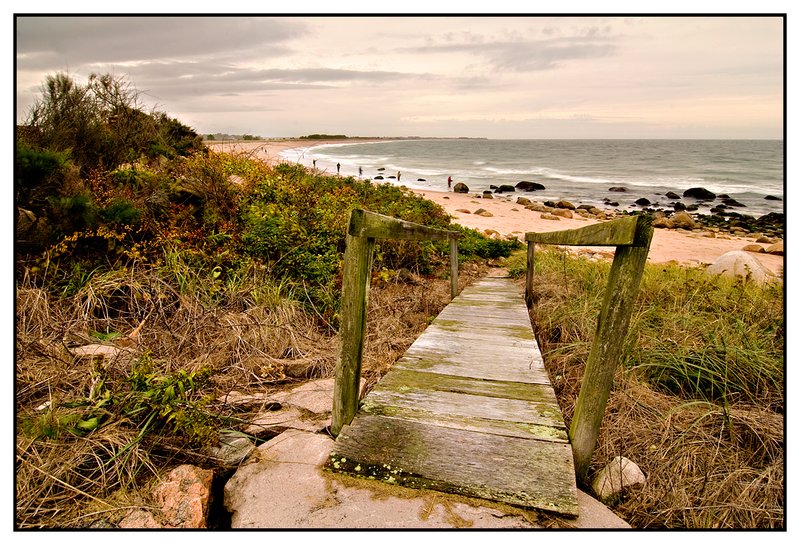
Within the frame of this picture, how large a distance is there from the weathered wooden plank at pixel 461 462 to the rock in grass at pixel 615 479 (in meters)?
0.34

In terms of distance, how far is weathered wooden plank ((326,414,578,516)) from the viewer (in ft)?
5.96

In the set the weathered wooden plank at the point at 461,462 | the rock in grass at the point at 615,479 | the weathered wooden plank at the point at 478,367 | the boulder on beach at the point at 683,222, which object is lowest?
the rock in grass at the point at 615,479

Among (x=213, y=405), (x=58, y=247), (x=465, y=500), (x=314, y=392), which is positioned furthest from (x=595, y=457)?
(x=58, y=247)

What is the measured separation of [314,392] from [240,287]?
78.9 inches

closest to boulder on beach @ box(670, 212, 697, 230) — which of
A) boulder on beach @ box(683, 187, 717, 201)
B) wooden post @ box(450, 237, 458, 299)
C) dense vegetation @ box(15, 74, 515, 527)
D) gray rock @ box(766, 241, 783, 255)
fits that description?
gray rock @ box(766, 241, 783, 255)

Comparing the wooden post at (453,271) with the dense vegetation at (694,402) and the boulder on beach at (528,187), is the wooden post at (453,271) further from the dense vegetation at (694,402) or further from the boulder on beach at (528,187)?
the boulder on beach at (528,187)

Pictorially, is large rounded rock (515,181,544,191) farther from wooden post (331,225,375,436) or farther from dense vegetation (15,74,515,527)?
wooden post (331,225,375,436)

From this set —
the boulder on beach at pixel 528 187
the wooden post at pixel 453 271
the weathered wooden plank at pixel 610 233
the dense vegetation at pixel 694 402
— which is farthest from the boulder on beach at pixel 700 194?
the weathered wooden plank at pixel 610 233

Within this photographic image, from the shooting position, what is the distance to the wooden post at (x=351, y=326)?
2236 mm

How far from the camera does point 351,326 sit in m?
2.29

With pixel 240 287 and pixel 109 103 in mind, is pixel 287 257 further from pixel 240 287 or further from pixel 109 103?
pixel 109 103

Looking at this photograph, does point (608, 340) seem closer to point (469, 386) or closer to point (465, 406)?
point (465, 406)

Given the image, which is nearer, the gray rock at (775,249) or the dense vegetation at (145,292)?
the dense vegetation at (145,292)

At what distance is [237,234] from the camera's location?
532 centimetres
